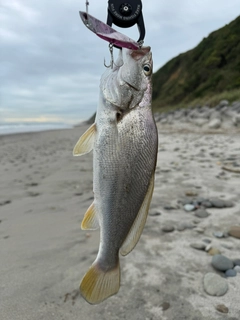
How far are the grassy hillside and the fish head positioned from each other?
23104mm

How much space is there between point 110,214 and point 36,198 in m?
3.57

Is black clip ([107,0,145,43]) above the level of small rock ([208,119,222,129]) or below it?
above

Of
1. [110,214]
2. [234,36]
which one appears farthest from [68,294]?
[234,36]

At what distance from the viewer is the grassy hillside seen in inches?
1033

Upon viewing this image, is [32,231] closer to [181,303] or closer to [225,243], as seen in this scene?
[181,303]

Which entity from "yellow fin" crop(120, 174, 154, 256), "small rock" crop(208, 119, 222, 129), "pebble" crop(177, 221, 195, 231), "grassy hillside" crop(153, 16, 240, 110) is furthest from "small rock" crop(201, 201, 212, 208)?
"grassy hillside" crop(153, 16, 240, 110)

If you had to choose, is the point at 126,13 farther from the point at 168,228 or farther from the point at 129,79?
the point at 168,228

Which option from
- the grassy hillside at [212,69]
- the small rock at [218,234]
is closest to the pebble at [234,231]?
the small rock at [218,234]

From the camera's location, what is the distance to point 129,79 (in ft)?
5.40

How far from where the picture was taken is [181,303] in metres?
2.20

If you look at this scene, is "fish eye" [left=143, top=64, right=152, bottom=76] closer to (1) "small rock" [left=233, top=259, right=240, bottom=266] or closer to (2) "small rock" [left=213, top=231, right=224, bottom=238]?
(1) "small rock" [left=233, top=259, right=240, bottom=266]

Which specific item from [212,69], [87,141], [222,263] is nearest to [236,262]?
[222,263]

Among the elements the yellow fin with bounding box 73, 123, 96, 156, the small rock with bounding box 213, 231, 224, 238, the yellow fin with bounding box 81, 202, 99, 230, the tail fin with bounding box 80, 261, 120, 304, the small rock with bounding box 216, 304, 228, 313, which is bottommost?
the small rock with bounding box 216, 304, 228, 313

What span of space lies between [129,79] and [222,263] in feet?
6.49
